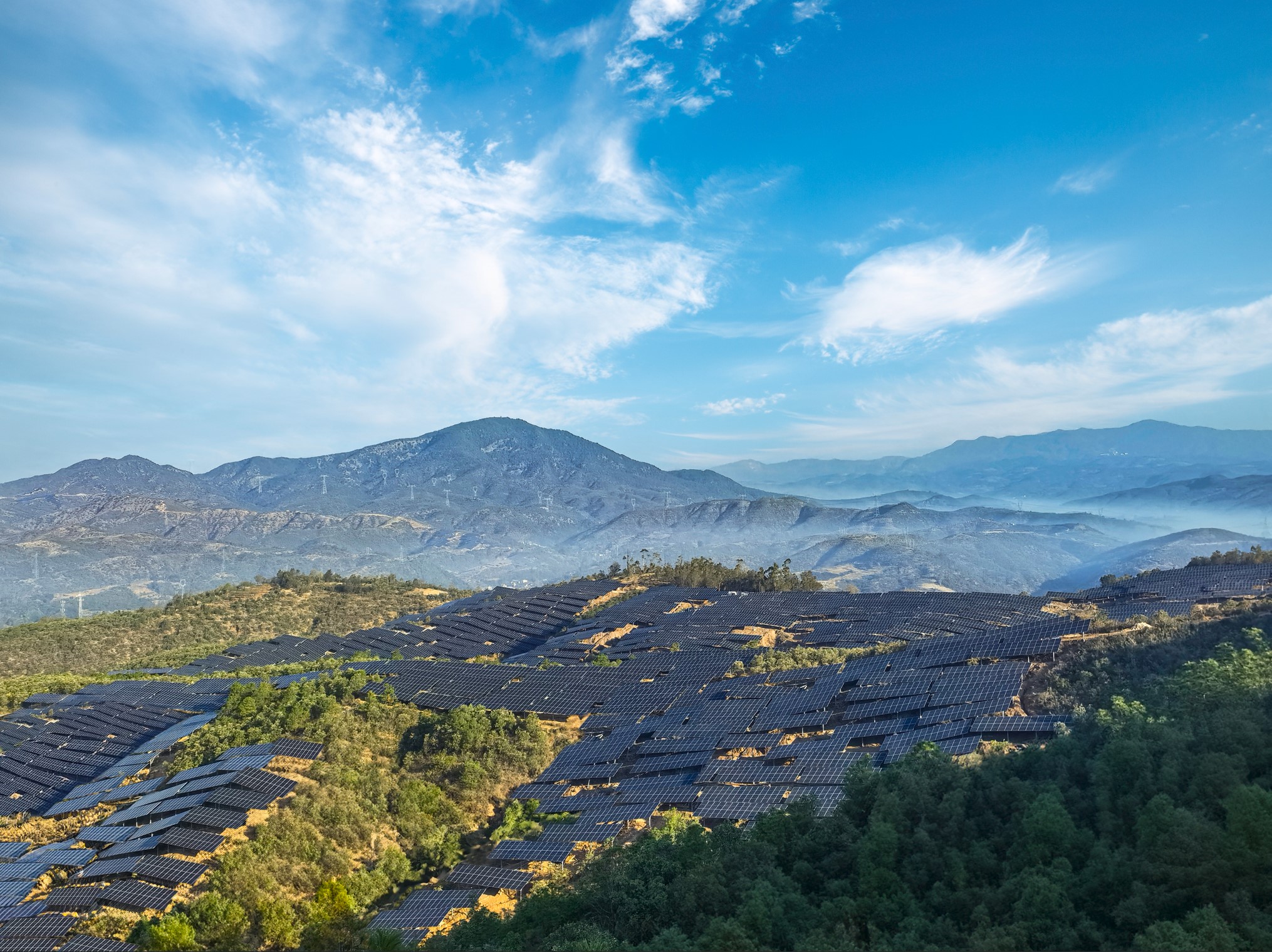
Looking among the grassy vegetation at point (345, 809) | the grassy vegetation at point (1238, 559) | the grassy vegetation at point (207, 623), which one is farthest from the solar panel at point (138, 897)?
the grassy vegetation at point (1238, 559)

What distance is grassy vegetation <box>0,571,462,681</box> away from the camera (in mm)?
68188

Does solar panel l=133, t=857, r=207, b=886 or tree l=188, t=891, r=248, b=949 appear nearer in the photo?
tree l=188, t=891, r=248, b=949

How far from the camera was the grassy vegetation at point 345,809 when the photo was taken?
20.9m

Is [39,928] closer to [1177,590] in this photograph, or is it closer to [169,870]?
[169,870]

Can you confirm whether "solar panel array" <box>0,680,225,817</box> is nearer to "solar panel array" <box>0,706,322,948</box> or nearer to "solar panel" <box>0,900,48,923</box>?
"solar panel array" <box>0,706,322,948</box>

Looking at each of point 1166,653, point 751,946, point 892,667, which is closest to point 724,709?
point 892,667

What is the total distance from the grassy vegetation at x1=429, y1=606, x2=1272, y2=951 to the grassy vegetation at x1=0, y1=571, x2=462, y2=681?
191 ft

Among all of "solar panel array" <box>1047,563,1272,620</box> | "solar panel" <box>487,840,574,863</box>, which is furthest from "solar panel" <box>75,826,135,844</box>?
"solar panel array" <box>1047,563,1272,620</box>

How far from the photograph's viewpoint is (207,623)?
261 feet

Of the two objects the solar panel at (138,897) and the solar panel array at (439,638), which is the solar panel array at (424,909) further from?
the solar panel array at (439,638)

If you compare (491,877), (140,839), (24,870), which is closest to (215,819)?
(140,839)

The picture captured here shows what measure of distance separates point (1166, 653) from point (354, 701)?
117 feet

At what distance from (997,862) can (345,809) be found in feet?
74.0

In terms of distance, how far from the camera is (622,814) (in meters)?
26.3
